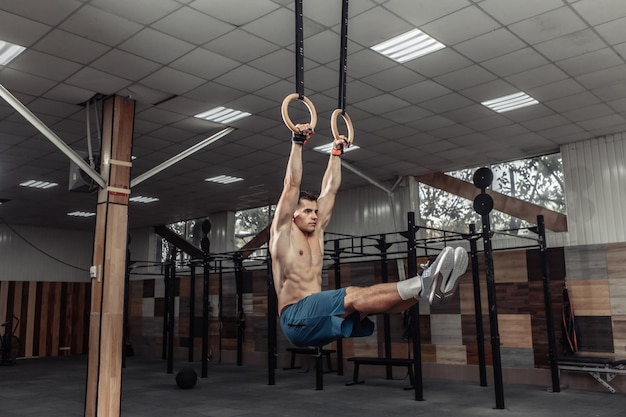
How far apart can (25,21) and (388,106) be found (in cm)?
412

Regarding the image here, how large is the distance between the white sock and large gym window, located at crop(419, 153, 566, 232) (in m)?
6.81

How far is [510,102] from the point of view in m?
6.77

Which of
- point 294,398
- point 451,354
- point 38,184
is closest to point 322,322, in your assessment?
point 294,398

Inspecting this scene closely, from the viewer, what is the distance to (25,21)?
4.64 meters

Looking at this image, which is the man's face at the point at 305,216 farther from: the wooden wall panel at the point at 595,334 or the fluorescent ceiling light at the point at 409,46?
the wooden wall panel at the point at 595,334

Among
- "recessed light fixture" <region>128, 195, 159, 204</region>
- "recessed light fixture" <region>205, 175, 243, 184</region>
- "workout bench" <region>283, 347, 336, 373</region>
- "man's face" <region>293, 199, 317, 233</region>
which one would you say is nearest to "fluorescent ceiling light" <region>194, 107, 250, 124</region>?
"recessed light fixture" <region>205, 175, 243, 184</region>

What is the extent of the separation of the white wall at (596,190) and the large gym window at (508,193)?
0.96 ft

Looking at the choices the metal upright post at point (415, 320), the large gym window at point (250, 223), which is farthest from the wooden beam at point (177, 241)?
the metal upright post at point (415, 320)

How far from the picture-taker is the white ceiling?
4.65 meters

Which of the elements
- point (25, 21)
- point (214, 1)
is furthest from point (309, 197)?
point (25, 21)

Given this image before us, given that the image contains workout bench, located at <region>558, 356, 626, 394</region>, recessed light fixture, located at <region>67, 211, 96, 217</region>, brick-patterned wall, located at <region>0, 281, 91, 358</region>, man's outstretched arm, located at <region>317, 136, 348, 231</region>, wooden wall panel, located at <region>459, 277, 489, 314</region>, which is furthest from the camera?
brick-patterned wall, located at <region>0, 281, 91, 358</region>

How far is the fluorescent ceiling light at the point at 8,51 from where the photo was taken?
512 cm

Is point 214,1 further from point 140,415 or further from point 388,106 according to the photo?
point 140,415

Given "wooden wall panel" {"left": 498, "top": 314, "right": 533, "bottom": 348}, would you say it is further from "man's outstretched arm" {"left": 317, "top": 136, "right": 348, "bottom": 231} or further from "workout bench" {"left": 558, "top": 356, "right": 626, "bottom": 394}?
"man's outstretched arm" {"left": 317, "top": 136, "right": 348, "bottom": 231}
